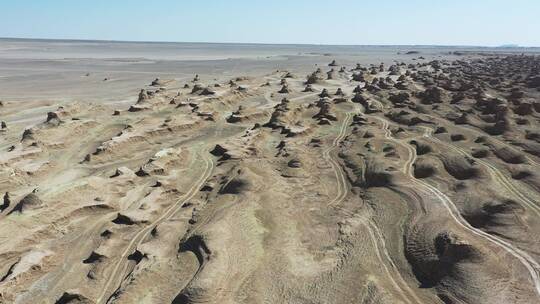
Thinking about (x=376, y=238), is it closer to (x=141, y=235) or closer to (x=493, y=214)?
(x=493, y=214)

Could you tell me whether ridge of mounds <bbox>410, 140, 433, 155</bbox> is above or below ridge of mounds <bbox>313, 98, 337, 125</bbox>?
above

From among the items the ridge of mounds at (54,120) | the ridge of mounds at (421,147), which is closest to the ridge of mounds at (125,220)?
the ridge of mounds at (421,147)

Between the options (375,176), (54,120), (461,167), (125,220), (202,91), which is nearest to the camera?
(125,220)

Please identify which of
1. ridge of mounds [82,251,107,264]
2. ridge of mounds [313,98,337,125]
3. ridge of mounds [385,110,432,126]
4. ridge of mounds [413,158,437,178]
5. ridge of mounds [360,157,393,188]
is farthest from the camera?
ridge of mounds [313,98,337,125]

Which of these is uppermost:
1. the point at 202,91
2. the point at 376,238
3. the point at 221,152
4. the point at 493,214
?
the point at 493,214

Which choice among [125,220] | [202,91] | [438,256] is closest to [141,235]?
[125,220]

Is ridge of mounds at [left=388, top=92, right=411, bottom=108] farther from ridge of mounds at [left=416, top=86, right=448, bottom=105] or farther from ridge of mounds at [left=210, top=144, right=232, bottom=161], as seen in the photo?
ridge of mounds at [left=210, top=144, right=232, bottom=161]

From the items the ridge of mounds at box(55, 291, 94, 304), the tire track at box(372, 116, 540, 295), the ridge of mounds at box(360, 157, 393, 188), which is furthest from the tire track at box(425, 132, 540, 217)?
the ridge of mounds at box(55, 291, 94, 304)
